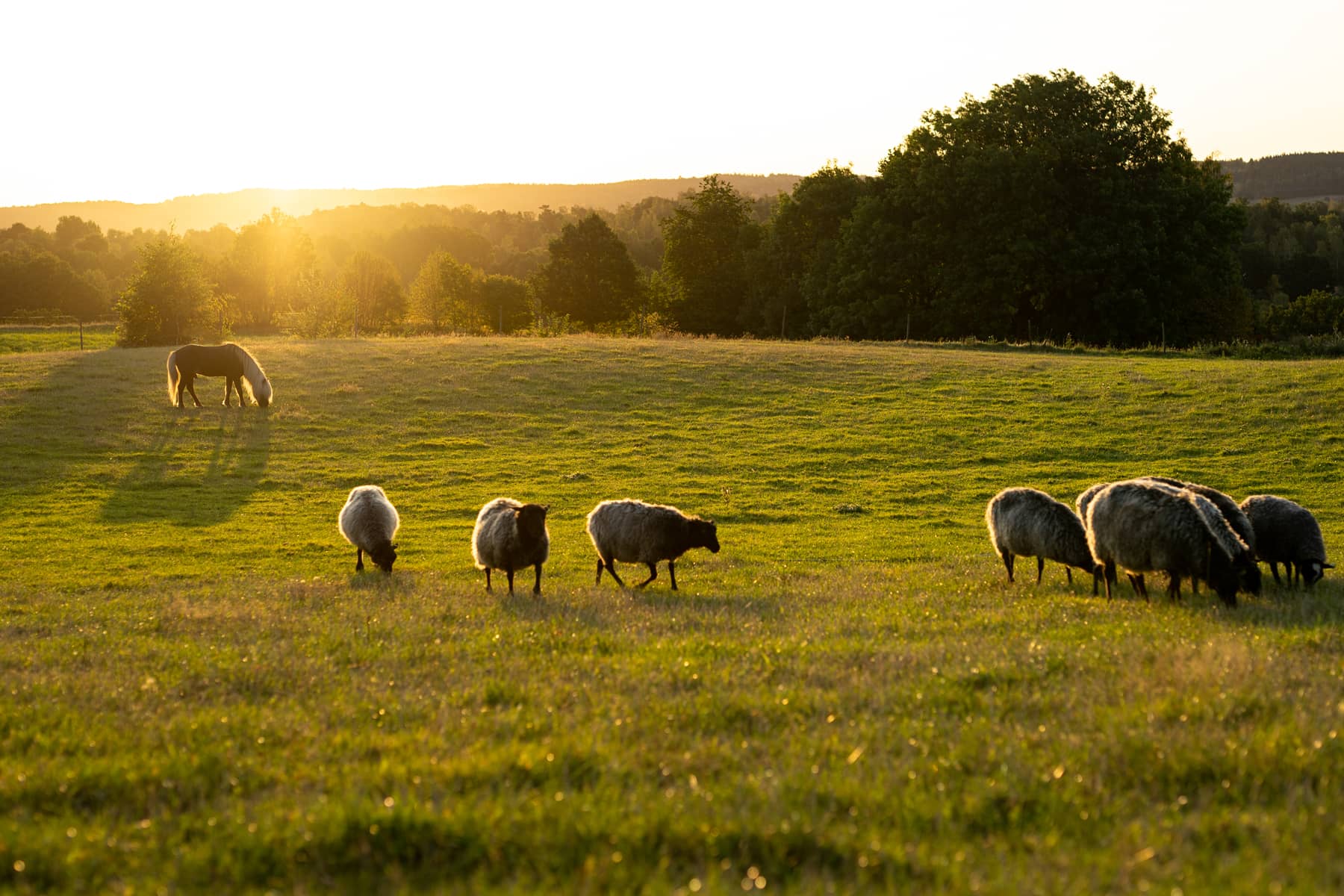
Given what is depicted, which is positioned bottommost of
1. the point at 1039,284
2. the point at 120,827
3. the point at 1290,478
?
the point at 1290,478

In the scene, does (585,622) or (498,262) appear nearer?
(585,622)

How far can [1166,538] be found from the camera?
43.3 ft

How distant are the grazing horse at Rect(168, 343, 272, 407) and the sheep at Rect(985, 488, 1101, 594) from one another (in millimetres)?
32464

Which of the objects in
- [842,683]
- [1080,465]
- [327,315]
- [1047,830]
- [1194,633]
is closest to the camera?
[1047,830]

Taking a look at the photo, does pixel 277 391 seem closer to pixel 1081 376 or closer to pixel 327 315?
pixel 1081 376

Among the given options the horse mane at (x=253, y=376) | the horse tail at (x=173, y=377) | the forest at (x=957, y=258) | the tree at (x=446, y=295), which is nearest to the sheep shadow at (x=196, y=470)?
the horse mane at (x=253, y=376)

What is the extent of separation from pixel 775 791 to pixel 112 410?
40144 millimetres

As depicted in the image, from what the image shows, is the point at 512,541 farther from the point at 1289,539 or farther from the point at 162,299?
the point at 162,299

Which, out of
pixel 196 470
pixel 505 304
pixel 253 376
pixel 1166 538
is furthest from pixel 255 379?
pixel 505 304

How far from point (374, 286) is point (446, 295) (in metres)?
12.9

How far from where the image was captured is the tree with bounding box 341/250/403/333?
359 feet

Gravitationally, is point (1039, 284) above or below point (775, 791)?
above

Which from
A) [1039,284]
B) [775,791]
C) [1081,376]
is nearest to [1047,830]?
[775,791]

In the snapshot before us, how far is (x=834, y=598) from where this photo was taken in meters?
14.1
